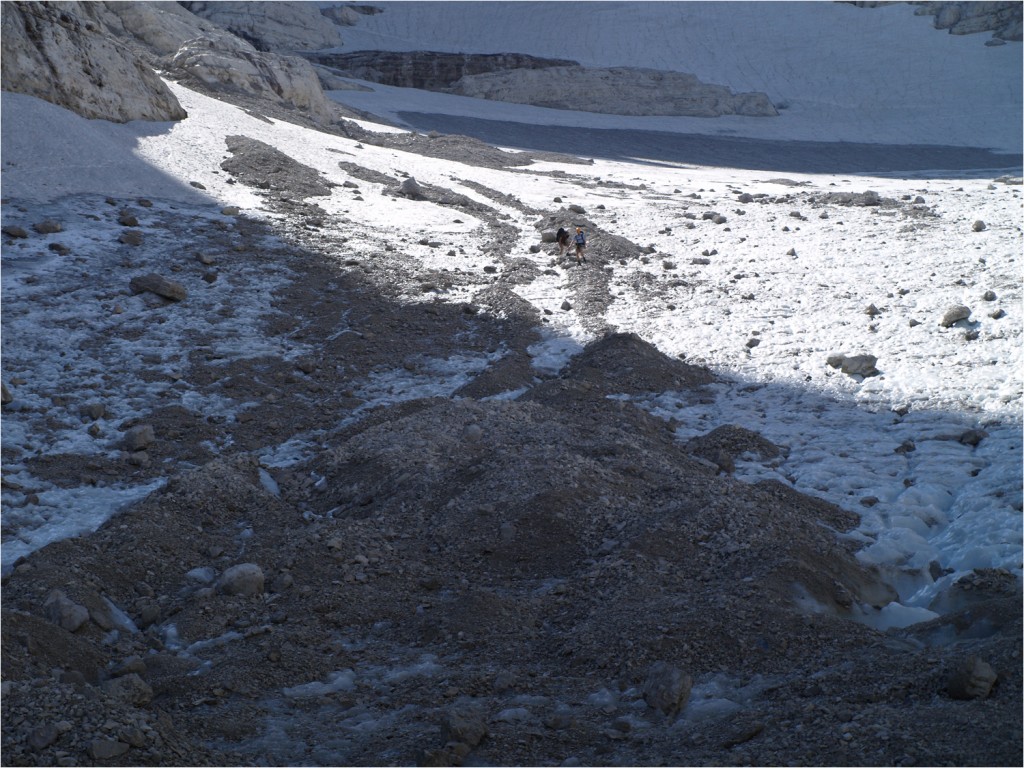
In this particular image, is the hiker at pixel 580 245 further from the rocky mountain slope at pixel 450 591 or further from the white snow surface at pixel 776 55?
the white snow surface at pixel 776 55

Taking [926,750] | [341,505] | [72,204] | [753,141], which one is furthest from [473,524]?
[753,141]

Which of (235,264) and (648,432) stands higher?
(235,264)

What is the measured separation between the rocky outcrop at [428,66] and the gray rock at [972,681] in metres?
38.4

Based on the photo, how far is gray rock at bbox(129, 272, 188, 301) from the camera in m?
9.04

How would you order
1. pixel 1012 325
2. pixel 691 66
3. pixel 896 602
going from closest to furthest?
pixel 896 602
pixel 1012 325
pixel 691 66

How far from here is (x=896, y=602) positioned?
192 inches

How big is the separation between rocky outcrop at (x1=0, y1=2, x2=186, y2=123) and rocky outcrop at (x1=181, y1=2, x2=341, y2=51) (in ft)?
86.1

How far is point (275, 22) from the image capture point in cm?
3988

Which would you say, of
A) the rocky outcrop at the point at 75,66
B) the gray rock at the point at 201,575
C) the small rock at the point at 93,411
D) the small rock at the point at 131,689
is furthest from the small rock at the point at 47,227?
the small rock at the point at 131,689

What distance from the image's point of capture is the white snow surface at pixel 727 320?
19.4 ft

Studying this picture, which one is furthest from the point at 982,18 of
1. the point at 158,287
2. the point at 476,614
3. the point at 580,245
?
the point at 476,614

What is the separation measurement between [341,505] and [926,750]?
3.97m

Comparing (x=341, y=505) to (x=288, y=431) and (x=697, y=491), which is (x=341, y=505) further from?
(x=697, y=491)

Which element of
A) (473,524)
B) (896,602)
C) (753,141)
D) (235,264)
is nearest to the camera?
(896,602)
